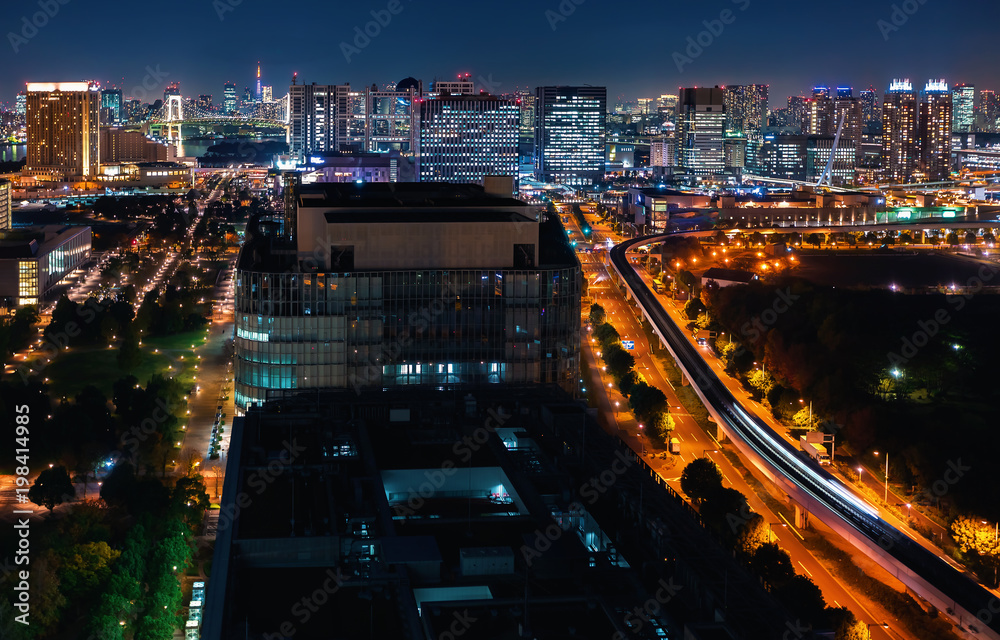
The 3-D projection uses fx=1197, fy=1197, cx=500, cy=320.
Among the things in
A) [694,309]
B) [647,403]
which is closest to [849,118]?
[694,309]

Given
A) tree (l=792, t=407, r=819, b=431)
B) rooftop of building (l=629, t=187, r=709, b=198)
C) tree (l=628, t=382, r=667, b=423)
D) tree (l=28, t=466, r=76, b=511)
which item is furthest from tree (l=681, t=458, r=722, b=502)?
rooftop of building (l=629, t=187, r=709, b=198)

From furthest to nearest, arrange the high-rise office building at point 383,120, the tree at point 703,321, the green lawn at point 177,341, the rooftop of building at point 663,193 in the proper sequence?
the high-rise office building at point 383,120, the rooftop of building at point 663,193, the tree at point 703,321, the green lawn at point 177,341

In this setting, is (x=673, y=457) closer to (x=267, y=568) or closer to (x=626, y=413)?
(x=626, y=413)

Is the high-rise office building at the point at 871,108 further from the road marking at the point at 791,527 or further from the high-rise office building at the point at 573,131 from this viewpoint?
the road marking at the point at 791,527

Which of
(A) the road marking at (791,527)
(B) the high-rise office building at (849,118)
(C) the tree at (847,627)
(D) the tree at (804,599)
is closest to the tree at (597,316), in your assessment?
(A) the road marking at (791,527)

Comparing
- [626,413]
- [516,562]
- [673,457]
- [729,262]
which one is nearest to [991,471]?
[673,457]
